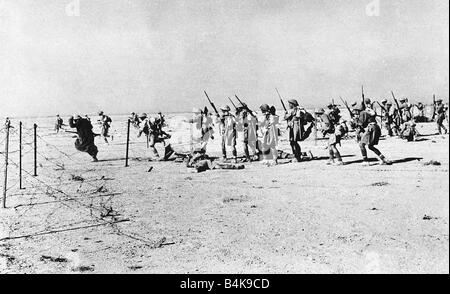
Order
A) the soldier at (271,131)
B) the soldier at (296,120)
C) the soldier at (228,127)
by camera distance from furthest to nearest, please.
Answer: the soldier at (228,127), the soldier at (271,131), the soldier at (296,120)

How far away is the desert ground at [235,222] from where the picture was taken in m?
5.27

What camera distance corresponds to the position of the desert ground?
527 centimetres

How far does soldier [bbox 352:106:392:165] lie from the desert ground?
1.97ft

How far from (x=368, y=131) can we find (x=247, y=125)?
428 centimetres

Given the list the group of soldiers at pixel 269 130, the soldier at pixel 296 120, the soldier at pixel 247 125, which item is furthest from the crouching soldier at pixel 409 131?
the soldier at pixel 247 125

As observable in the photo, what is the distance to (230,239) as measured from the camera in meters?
6.16

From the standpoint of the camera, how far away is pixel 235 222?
703cm

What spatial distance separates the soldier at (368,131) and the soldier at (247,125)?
361 cm

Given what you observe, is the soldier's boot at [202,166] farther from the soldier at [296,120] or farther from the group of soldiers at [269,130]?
the soldier at [296,120]

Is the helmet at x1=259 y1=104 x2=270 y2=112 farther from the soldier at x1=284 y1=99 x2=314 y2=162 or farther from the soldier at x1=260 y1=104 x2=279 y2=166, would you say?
the soldier at x1=284 y1=99 x2=314 y2=162

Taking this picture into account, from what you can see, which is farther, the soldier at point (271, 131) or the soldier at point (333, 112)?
the soldier at point (333, 112)

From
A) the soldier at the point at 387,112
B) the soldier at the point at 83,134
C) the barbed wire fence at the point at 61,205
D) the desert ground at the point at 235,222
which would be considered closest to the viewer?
the desert ground at the point at 235,222

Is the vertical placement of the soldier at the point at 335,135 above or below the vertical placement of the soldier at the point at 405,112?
below
